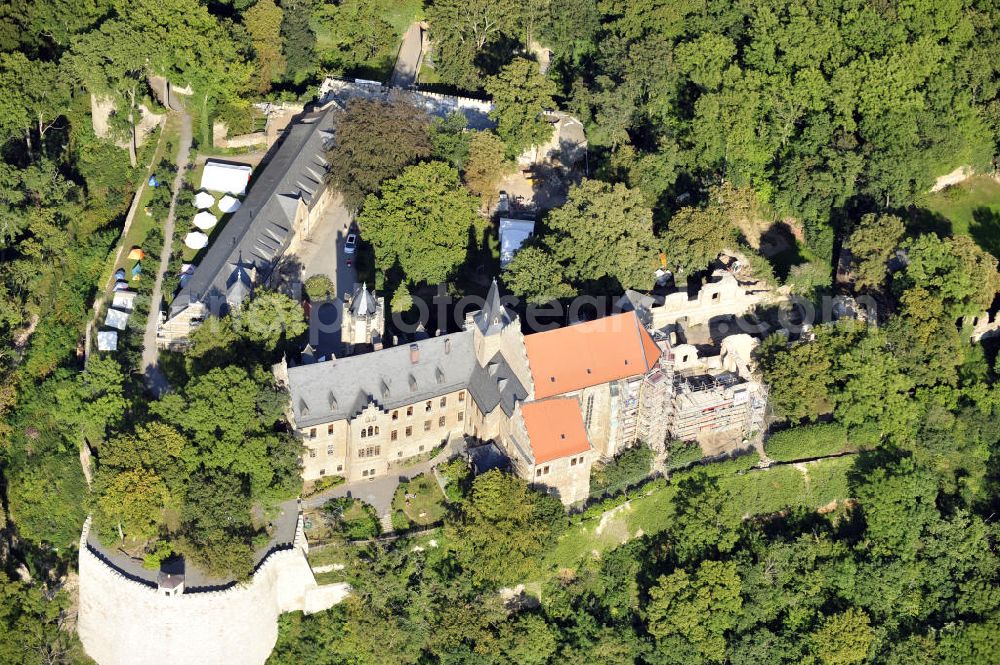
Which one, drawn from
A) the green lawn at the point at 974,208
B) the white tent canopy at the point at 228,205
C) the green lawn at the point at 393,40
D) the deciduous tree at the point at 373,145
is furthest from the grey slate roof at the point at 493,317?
the green lawn at the point at 974,208

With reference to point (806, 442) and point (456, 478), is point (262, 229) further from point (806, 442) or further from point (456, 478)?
point (806, 442)

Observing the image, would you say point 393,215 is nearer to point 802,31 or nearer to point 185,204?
point 185,204

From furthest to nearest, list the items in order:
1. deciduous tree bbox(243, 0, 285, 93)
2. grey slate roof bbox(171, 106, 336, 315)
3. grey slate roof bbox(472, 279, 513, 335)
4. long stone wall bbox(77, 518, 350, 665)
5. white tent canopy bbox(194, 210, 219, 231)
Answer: deciduous tree bbox(243, 0, 285, 93)
white tent canopy bbox(194, 210, 219, 231)
grey slate roof bbox(171, 106, 336, 315)
grey slate roof bbox(472, 279, 513, 335)
long stone wall bbox(77, 518, 350, 665)

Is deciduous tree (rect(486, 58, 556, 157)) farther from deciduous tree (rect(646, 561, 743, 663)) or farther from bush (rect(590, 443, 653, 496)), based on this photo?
deciduous tree (rect(646, 561, 743, 663))

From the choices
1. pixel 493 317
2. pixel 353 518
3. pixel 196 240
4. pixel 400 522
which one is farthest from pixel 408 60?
pixel 400 522

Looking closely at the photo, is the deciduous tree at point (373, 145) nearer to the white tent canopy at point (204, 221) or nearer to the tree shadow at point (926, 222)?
the white tent canopy at point (204, 221)

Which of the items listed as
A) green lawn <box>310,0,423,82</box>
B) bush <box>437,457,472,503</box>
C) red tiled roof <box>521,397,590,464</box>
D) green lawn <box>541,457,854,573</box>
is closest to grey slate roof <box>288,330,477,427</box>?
bush <box>437,457,472,503</box>

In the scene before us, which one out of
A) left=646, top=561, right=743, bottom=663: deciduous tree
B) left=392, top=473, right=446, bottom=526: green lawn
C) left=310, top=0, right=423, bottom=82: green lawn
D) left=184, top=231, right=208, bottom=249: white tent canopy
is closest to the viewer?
left=646, top=561, right=743, bottom=663: deciduous tree
